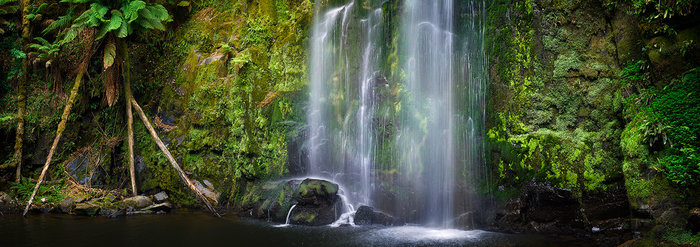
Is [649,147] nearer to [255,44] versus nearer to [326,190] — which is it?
[326,190]

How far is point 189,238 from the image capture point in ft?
25.0

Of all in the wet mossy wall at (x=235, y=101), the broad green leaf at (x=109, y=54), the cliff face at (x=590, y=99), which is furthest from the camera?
the wet mossy wall at (x=235, y=101)

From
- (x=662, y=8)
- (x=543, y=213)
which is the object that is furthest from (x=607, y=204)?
(x=662, y=8)

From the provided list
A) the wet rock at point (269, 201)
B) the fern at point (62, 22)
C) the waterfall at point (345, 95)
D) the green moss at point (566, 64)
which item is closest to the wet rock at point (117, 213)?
the wet rock at point (269, 201)

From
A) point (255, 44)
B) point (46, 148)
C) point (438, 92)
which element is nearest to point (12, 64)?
point (46, 148)

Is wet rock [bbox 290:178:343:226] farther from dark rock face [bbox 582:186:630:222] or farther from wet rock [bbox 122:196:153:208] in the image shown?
dark rock face [bbox 582:186:630:222]

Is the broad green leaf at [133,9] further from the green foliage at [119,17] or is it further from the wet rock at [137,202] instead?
the wet rock at [137,202]

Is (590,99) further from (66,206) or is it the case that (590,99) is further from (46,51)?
(46,51)

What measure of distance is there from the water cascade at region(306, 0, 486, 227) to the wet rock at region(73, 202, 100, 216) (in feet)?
19.0

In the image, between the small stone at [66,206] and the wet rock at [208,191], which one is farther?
the wet rock at [208,191]

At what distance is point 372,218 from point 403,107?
3.00m

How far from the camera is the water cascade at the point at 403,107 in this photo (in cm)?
919

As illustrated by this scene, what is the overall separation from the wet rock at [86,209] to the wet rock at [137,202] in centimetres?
66

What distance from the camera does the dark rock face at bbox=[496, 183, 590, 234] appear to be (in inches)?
299
